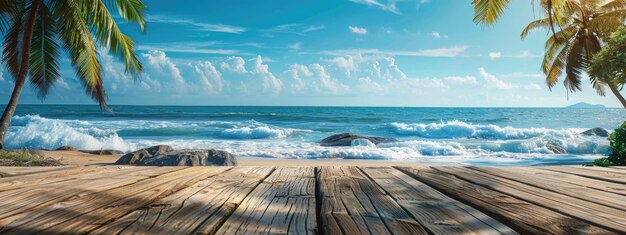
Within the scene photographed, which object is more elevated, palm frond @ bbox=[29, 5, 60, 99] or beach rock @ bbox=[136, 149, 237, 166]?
palm frond @ bbox=[29, 5, 60, 99]

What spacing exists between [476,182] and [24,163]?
29.0ft

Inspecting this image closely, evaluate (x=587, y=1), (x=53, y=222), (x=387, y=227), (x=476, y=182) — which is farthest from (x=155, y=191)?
(x=587, y=1)

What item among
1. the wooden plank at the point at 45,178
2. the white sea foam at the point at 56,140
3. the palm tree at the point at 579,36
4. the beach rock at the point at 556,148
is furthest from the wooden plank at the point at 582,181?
the white sea foam at the point at 56,140

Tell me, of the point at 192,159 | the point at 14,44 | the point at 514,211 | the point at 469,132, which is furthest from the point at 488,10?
the point at 469,132

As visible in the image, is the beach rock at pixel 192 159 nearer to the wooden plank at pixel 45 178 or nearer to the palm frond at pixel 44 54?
the palm frond at pixel 44 54

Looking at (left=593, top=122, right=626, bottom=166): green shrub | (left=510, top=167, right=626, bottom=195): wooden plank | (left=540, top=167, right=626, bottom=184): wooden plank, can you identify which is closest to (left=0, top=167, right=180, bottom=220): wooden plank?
(left=510, top=167, right=626, bottom=195): wooden plank

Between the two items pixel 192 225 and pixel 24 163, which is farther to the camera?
pixel 24 163

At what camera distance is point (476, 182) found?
6.32ft

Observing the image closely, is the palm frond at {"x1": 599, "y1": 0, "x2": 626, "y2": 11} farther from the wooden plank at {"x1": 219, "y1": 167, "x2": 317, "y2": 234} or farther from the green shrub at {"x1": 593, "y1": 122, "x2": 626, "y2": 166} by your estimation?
the wooden plank at {"x1": 219, "y1": 167, "x2": 317, "y2": 234}

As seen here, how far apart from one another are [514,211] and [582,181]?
957mm

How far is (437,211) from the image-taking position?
1.33 m

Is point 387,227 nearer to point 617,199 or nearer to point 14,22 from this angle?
point 617,199

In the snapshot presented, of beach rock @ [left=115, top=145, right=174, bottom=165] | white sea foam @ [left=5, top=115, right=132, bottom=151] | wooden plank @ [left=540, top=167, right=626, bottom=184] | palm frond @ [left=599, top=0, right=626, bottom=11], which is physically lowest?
white sea foam @ [left=5, top=115, right=132, bottom=151]

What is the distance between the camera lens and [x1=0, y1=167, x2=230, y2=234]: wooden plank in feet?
3.57
